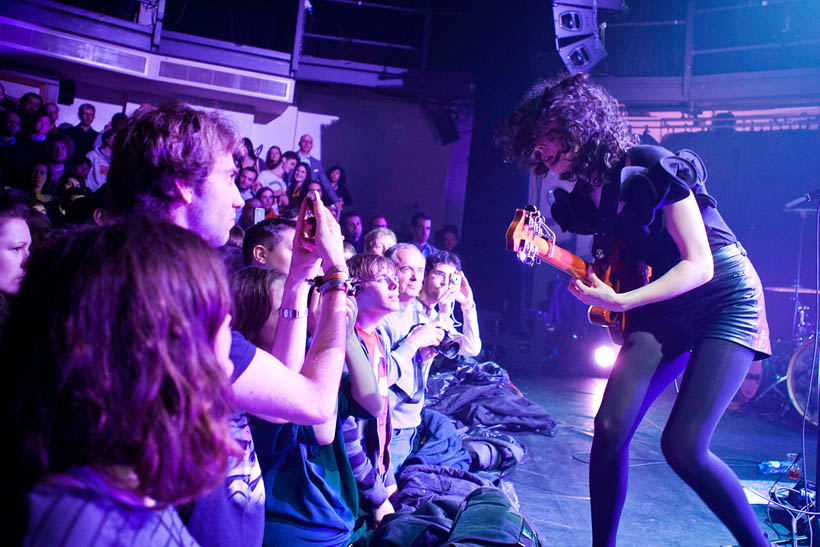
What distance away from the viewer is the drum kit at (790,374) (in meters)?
5.74

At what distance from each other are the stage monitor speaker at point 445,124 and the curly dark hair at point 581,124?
7735 mm

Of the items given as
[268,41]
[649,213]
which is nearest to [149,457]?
[649,213]

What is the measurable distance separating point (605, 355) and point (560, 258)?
226 inches

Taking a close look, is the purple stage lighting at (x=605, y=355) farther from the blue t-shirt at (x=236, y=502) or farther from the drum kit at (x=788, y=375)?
the blue t-shirt at (x=236, y=502)

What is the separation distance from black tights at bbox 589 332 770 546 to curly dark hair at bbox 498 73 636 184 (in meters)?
0.66

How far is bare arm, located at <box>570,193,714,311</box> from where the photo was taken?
189 cm

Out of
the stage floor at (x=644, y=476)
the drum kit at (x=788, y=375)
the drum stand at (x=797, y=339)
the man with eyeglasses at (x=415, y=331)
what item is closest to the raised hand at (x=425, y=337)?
the man with eyeglasses at (x=415, y=331)

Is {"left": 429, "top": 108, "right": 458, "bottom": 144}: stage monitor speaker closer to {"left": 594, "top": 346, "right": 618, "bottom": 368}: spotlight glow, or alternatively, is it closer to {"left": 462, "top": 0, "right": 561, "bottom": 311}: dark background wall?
{"left": 462, "top": 0, "right": 561, "bottom": 311}: dark background wall

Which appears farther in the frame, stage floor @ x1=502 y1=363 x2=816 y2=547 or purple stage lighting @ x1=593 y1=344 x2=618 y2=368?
purple stage lighting @ x1=593 y1=344 x2=618 y2=368

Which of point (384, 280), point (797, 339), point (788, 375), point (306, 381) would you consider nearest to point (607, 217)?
point (384, 280)

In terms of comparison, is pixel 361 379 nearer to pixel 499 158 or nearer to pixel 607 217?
pixel 607 217

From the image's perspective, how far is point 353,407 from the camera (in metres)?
2.15

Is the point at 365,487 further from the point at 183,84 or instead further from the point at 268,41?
the point at 268,41

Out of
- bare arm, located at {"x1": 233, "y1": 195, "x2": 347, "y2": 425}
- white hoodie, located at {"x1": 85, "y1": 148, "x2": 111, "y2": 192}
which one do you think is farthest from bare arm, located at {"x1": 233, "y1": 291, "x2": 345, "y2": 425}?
white hoodie, located at {"x1": 85, "y1": 148, "x2": 111, "y2": 192}
